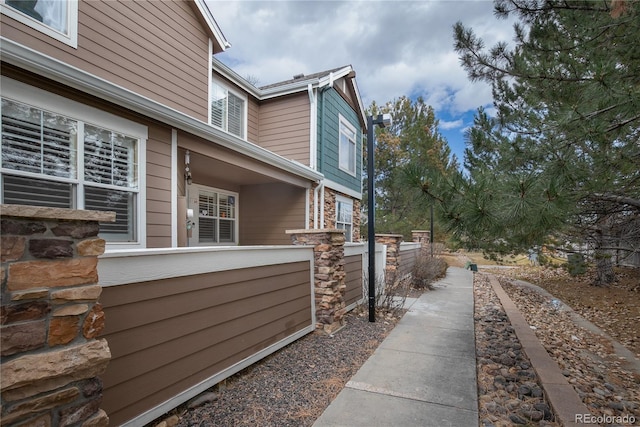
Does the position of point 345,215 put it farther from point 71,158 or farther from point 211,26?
point 71,158

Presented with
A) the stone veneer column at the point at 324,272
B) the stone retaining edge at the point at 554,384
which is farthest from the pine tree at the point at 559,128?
the stone veneer column at the point at 324,272

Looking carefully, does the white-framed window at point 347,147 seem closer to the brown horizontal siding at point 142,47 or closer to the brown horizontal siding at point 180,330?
the brown horizontal siding at point 142,47

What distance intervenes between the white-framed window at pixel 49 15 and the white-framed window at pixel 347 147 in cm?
649

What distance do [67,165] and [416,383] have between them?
15.1ft

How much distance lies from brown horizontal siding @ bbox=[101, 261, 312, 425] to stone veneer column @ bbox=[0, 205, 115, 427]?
0.48 meters

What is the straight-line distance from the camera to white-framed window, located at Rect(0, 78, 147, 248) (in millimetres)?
3221

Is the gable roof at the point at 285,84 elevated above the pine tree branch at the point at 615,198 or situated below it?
above

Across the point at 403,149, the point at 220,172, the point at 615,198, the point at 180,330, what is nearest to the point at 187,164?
the point at 220,172

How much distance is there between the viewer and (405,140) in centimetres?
1800

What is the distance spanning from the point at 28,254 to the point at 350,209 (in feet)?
29.6

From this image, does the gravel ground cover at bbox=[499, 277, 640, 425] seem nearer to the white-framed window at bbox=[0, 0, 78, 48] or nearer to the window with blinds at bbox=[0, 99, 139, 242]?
the window with blinds at bbox=[0, 99, 139, 242]

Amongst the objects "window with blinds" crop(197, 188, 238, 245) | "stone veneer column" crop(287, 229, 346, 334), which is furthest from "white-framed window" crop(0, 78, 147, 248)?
"window with blinds" crop(197, 188, 238, 245)

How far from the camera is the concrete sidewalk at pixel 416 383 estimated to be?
97.8 inches

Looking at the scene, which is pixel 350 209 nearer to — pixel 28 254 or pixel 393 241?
pixel 393 241
